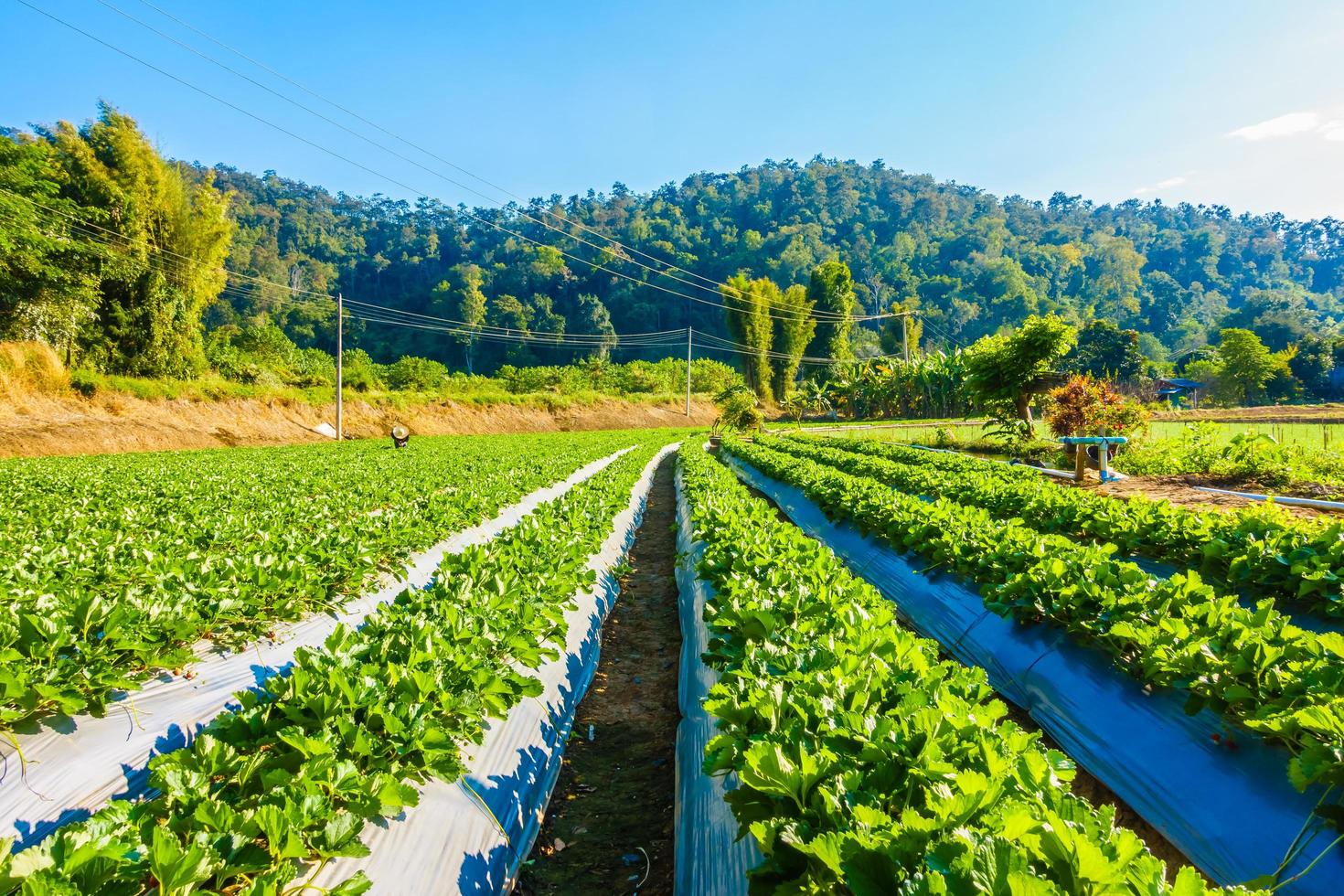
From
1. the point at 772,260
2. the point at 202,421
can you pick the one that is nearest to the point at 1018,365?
the point at 202,421

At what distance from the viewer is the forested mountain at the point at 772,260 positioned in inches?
2960

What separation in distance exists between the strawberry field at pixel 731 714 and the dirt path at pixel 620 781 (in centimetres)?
8

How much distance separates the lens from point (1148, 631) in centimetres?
331

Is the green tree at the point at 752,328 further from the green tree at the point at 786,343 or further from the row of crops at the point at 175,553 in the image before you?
the row of crops at the point at 175,553

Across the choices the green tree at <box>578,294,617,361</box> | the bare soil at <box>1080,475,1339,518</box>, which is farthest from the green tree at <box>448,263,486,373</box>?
the bare soil at <box>1080,475,1339,518</box>

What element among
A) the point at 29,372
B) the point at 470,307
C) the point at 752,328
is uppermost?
the point at 470,307

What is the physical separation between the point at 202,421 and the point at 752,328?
44306mm

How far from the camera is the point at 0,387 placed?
21.4 m

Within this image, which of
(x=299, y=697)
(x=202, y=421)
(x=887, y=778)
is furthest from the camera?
(x=202, y=421)

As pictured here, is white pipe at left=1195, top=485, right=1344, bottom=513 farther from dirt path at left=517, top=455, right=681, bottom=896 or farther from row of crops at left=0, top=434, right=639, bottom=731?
row of crops at left=0, top=434, right=639, bottom=731

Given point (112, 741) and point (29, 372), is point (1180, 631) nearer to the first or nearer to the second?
point (112, 741)

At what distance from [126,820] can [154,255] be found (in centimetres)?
3484

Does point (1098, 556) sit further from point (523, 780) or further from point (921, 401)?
point (921, 401)

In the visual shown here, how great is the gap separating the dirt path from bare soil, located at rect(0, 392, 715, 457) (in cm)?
2448
